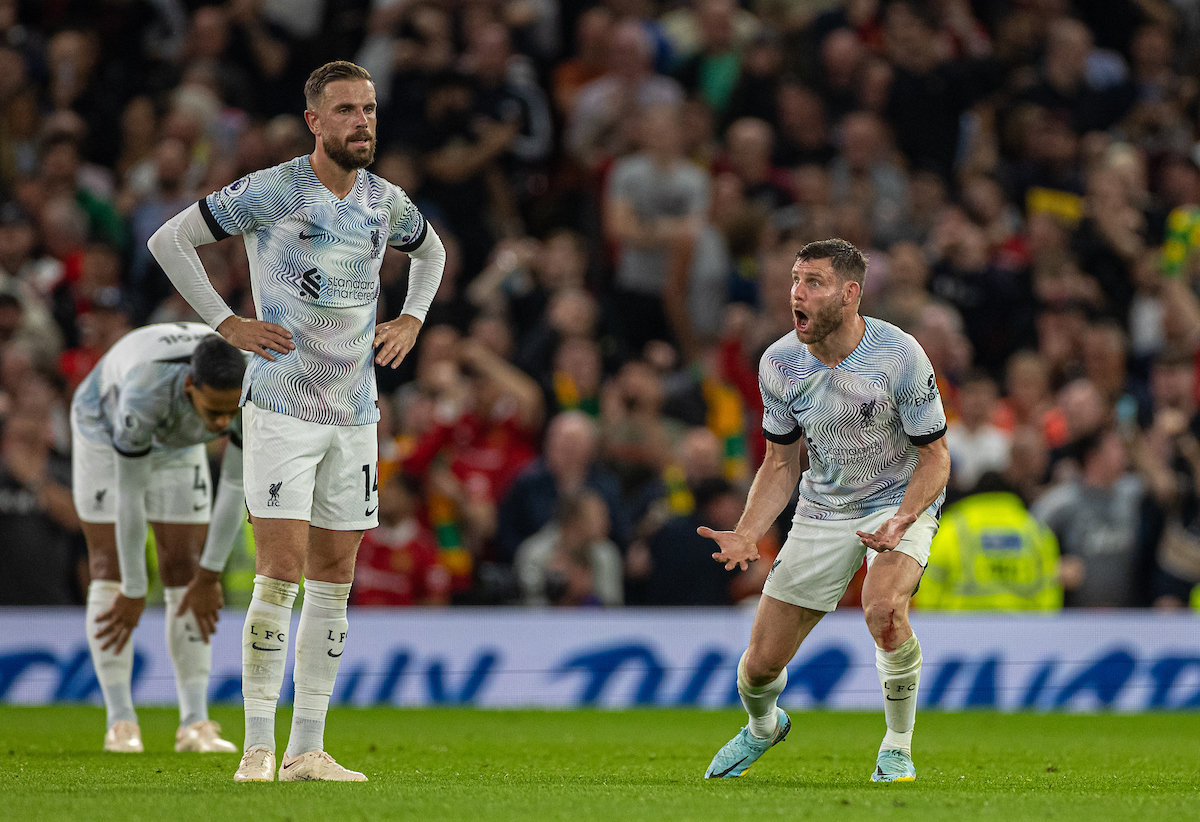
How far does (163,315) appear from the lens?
49.9 ft

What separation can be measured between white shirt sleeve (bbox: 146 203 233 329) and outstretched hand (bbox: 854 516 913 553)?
2.94 m

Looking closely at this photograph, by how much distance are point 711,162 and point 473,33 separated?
288 cm

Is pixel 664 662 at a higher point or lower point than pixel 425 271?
lower

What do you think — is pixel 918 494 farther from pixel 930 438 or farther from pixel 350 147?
pixel 350 147

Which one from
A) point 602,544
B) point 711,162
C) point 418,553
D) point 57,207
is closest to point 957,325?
point 711,162

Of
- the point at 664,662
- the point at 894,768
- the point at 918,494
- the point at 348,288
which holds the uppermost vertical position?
the point at 348,288

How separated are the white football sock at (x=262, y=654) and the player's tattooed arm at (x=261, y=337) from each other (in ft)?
3.19

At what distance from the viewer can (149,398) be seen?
899cm

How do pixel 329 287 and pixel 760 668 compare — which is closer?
pixel 329 287

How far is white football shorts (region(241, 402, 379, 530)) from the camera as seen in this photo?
7094 millimetres

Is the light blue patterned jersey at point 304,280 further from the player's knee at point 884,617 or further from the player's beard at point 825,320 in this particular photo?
the player's knee at point 884,617

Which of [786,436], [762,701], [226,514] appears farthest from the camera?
Result: [226,514]

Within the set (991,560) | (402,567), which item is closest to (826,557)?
(991,560)

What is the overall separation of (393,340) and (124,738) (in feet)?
11.2
